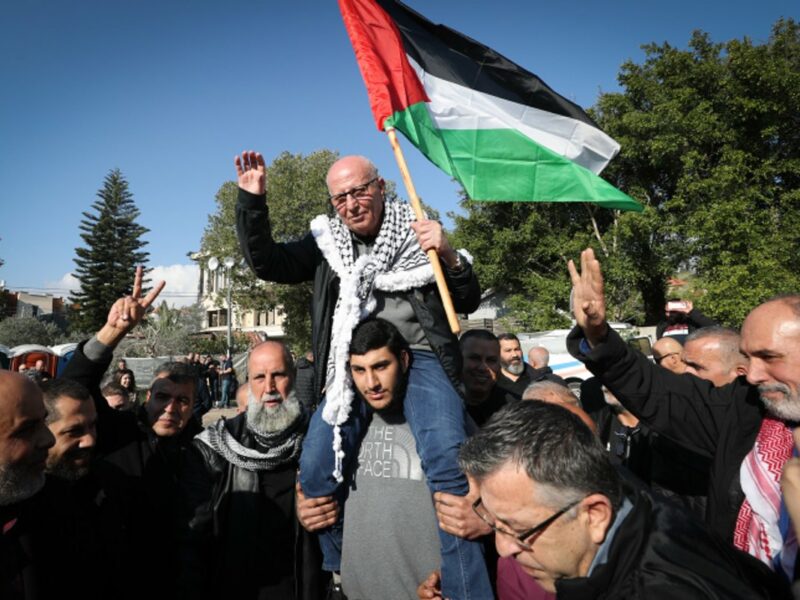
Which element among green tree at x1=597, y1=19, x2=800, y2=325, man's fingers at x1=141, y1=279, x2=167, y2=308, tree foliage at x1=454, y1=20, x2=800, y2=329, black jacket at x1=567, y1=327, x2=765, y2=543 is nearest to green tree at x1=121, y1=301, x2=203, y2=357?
tree foliage at x1=454, y1=20, x2=800, y2=329

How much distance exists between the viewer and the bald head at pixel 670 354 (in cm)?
537

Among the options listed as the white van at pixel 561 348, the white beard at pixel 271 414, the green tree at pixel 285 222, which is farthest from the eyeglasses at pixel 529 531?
the green tree at pixel 285 222

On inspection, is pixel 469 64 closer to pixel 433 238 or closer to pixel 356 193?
pixel 356 193

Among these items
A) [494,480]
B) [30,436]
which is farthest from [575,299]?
[30,436]

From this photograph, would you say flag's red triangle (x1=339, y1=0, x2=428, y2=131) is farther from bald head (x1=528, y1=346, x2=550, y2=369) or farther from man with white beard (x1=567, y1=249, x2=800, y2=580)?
bald head (x1=528, y1=346, x2=550, y2=369)

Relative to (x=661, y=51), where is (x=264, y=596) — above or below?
below

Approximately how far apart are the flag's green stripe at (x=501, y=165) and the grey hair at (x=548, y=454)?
2.31 meters

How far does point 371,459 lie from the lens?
2.86 metres

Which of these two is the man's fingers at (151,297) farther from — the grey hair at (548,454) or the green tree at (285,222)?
the green tree at (285,222)

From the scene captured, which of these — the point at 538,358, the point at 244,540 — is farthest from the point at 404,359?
the point at 538,358

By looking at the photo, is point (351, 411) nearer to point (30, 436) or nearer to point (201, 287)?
point (30, 436)

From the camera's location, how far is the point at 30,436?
222 cm

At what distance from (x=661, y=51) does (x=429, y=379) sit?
79.5 ft

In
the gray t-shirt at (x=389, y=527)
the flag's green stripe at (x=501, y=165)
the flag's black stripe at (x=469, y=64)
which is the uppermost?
the flag's black stripe at (x=469, y=64)
